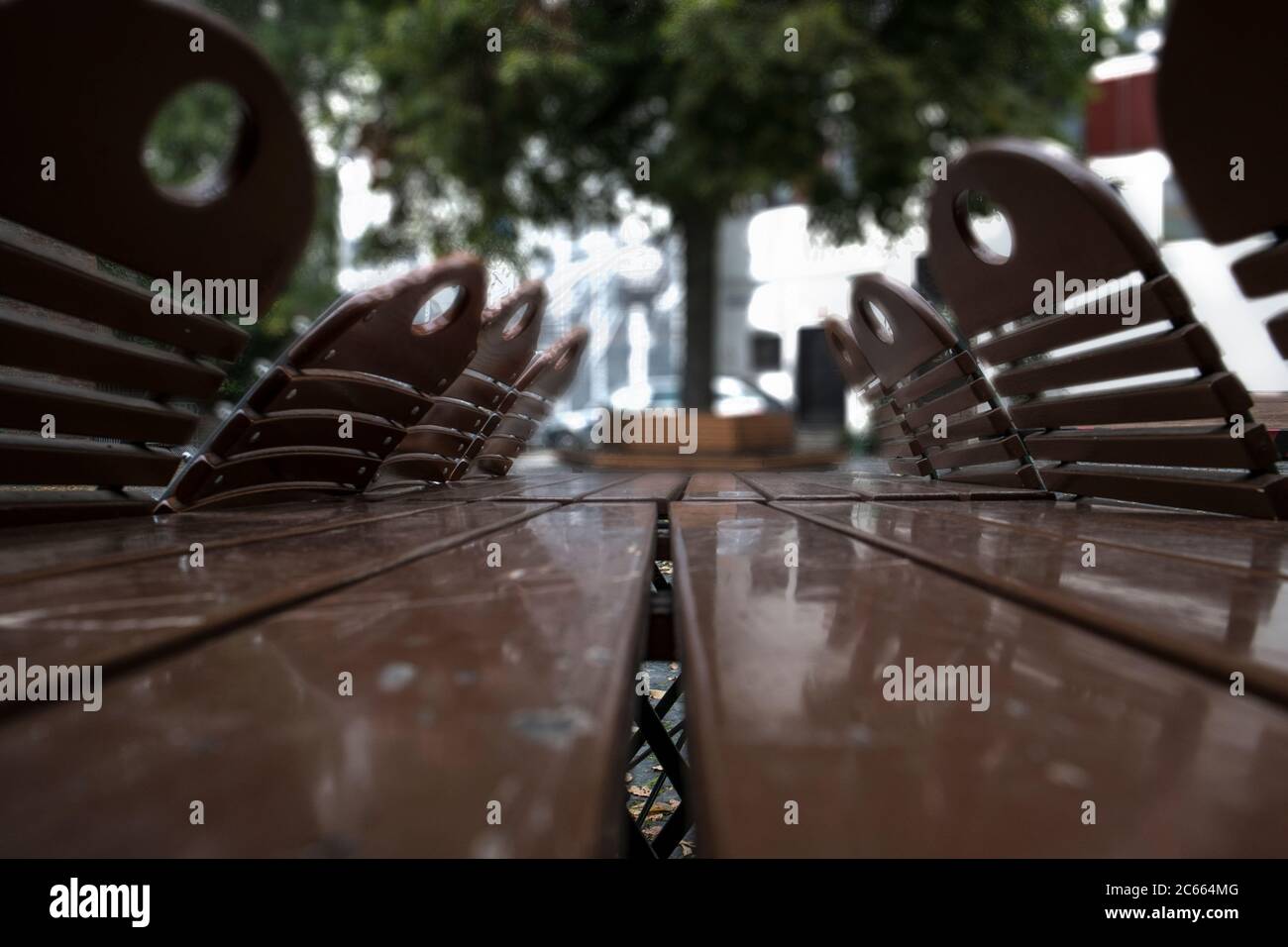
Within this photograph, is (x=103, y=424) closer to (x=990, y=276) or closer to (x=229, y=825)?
(x=229, y=825)

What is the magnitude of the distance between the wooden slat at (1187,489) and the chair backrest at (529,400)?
1436 mm

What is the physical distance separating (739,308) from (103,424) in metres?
16.1

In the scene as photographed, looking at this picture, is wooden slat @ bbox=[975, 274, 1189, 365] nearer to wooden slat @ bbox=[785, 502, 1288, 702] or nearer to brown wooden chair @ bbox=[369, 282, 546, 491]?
wooden slat @ bbox=[785, 502, 1288, 702]

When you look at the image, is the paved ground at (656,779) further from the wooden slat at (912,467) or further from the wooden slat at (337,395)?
the wooden slat at (912,467)

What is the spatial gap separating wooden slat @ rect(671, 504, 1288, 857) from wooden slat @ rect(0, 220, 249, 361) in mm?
816

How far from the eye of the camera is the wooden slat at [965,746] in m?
0.25

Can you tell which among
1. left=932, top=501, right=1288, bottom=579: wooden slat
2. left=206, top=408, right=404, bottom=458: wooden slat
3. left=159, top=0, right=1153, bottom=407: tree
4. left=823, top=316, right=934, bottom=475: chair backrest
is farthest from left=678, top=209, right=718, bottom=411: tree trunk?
left=932, top=501, right=1288, bottom=579: wooden slat

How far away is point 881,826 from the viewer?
249mm

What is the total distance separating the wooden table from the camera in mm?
248

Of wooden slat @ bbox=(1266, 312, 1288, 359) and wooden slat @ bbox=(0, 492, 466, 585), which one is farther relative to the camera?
wooden slat @ bbox=(1266, 312, 1288, 359)

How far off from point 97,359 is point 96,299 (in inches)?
2.8

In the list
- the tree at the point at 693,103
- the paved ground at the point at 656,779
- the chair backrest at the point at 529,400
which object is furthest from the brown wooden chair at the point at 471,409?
the tree at the point at 693,103

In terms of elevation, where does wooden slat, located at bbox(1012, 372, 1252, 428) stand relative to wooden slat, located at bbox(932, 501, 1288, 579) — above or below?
above
